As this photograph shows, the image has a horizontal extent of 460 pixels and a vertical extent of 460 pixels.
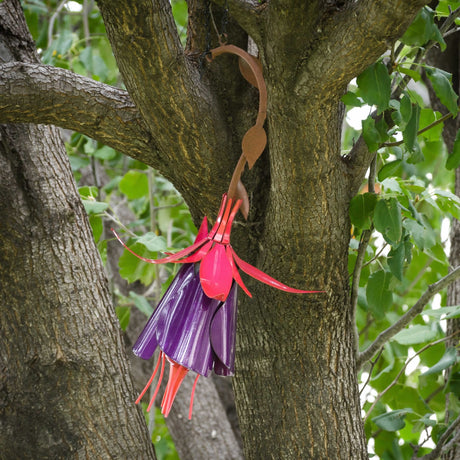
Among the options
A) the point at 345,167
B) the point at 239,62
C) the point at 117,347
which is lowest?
the point at 117,347

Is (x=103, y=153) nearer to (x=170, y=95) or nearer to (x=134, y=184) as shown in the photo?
(x=134, y=184)

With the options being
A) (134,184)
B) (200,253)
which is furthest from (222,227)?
(134,184)

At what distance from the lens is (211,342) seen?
28.3 inches

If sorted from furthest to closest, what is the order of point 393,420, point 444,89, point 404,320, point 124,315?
point 124,315 < point 393,420 < point 404,320 < point 444,89

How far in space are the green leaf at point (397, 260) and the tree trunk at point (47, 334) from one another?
49cm

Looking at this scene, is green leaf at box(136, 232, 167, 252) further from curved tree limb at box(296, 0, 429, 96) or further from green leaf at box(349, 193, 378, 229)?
curved tree limb at box(296, 0, 429, 96)

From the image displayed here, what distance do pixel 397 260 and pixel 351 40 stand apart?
→ 0.38 meters

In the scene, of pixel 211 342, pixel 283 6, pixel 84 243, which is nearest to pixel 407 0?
pixel 283 6

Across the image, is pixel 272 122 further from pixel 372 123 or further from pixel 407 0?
pixel 407 0

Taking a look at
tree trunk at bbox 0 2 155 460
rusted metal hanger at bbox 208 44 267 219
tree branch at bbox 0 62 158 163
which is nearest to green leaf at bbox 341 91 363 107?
rusted metal hanger at bbox 208 44 267 219

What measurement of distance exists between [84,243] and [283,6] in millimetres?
556

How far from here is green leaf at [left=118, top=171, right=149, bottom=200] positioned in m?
1.83

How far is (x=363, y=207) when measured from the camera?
2.81 ft

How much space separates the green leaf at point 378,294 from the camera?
3.42ft
